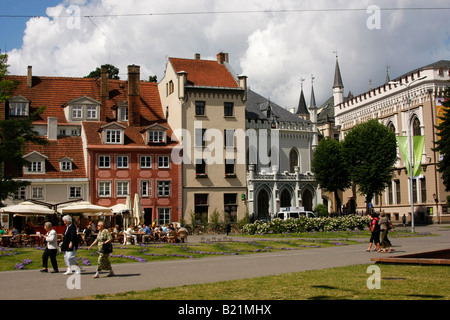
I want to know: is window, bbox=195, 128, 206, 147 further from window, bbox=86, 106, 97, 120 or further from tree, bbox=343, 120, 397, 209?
tree, bbox=343, 120, 397, 209

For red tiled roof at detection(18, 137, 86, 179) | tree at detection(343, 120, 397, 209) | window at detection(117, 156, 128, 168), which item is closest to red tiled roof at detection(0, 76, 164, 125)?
red tiled roof at detection(18, 137, 86, 179)

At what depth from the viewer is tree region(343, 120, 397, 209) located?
6353 centimetres

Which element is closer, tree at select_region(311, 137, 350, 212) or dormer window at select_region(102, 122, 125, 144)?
dormer window at select_region(102, 122, 125, 144)

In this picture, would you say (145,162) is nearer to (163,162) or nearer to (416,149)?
(163,162)

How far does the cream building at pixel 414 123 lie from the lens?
2637 inches

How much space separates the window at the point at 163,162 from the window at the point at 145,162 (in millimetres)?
1028

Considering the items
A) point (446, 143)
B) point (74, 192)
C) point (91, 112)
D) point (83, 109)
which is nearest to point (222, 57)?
point (91, 112)

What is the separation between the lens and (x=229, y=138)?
203 ft

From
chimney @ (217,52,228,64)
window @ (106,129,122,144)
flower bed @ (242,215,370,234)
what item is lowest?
flower bed @ (242,215,370,234)

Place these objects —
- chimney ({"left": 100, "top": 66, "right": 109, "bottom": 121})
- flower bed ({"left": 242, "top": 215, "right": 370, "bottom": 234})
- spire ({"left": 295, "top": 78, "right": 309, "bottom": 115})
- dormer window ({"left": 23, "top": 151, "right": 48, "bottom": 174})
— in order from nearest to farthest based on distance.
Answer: flower bed ({"left": 242, "top": 215, "right": 370, "bottom": 234}), dormer window ({"left": 23, "top": 151, "right": 48, "bottom": 174}), chimney ({"left": 100, "top": 66, "right": 109, "bottom": 121}), spire ({"left": 295, "top": 78, "right": 309, "bottom": 115})

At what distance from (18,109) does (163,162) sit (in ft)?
51.2

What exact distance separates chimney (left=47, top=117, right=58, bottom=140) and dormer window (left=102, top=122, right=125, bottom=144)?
17.6ft

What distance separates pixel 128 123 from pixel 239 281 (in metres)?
45.7

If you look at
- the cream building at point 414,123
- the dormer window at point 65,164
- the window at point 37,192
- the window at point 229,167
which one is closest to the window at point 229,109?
the window at point 229,167
